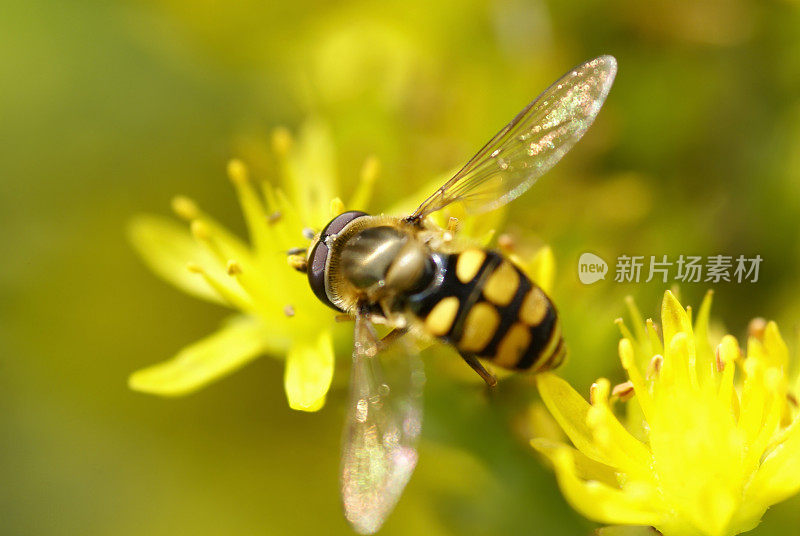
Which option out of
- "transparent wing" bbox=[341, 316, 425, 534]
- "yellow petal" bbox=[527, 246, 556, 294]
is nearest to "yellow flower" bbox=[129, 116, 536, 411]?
"yellow petal" bbox=[527, 246, 556, 294]

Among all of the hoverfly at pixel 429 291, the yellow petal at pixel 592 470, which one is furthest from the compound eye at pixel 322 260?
the yellow petal at pixel 592 470

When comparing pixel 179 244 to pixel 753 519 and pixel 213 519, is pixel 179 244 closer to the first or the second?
pixel 213 519

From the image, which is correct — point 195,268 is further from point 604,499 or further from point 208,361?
point 604,499

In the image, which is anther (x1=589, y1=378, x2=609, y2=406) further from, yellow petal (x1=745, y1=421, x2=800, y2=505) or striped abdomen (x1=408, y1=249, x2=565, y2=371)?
yellow petal (x1=745, y1=421, x2=800, y2=505)

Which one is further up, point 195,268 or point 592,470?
point 195,268

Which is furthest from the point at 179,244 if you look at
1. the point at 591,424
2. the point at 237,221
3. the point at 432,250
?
the point at 591,424

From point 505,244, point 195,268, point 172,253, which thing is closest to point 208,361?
point 195,268

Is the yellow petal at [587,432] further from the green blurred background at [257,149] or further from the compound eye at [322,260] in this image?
the green blurred background at [257,149]
